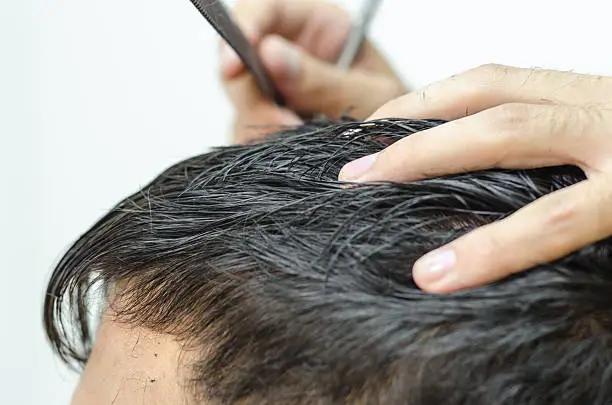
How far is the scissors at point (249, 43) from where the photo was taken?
0.61 m

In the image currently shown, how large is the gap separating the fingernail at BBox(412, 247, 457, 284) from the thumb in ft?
1.44

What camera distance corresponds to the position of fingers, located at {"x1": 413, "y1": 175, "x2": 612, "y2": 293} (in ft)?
1.38

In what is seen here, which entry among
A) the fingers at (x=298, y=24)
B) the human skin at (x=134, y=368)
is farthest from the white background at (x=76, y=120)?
the human skin at (x=134, y=368)

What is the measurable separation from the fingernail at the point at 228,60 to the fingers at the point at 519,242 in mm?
450

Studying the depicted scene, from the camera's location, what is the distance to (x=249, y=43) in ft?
2.57

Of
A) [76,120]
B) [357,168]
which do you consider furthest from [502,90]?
[76,120]

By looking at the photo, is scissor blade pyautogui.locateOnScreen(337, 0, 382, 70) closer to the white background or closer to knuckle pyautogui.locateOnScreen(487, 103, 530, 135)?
the white background

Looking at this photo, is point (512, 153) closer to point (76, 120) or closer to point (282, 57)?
point (282, 57)

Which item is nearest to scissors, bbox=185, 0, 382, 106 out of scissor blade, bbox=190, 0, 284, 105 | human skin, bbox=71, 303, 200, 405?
scissor blade, bbox=190, 0, 284, 105

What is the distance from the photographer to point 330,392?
0.42 m

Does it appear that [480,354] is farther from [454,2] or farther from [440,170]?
[454,2]

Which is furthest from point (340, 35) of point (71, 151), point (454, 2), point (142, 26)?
point (71, 151)

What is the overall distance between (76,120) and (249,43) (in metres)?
0.46

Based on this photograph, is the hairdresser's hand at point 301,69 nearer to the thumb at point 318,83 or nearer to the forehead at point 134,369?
the thumb at point 318,83
